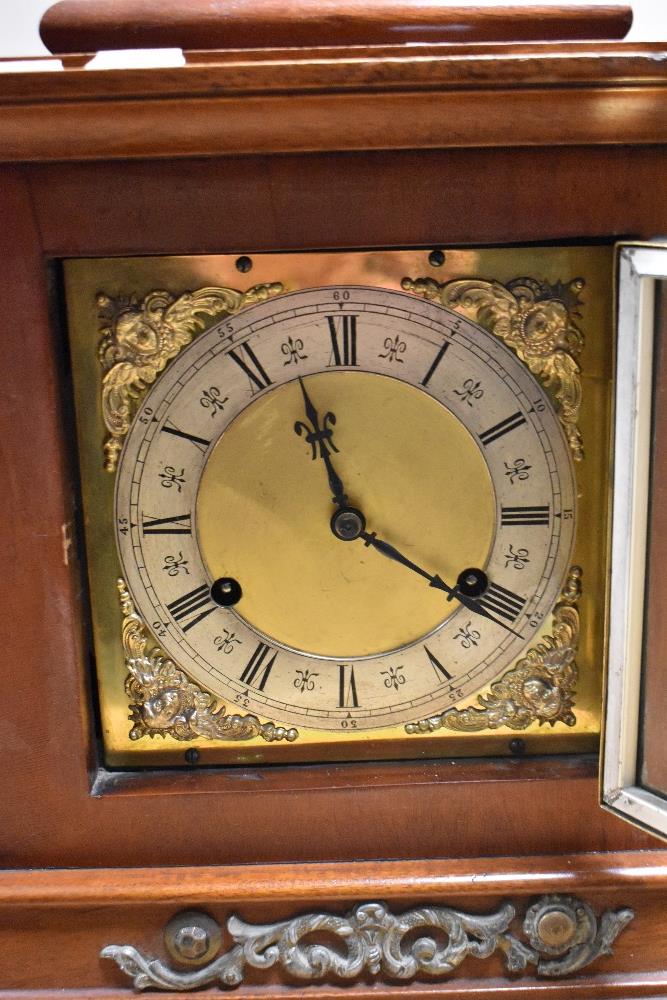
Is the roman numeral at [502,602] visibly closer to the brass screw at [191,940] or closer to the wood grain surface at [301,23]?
the brass screw at [191,940]

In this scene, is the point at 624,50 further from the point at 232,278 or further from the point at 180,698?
the point at 180,698

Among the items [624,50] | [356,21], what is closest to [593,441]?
[624,50]

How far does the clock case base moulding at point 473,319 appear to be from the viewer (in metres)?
0.99

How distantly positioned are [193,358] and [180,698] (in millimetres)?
351

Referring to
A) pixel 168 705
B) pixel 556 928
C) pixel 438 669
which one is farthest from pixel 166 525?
pixel 556 928

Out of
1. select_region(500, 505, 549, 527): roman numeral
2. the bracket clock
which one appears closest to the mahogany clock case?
the bracket clock

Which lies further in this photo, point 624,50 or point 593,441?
point 593,441

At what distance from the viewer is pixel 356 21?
39.8 inches

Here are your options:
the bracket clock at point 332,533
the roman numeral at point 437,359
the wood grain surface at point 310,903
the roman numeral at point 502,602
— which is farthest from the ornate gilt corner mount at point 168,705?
the roman numeral at point 437,359

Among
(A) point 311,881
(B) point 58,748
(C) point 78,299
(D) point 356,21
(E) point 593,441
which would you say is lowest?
(A) point 311,881

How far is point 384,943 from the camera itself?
3.49 feet

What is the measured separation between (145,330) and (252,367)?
0.11m

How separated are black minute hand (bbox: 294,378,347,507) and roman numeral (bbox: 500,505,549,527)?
0.16 m

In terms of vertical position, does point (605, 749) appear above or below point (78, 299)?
below
